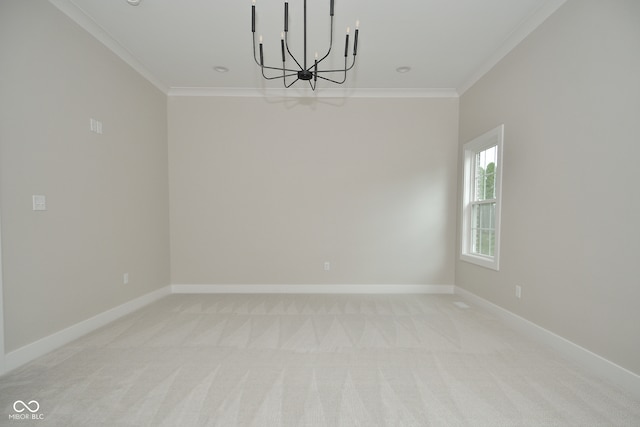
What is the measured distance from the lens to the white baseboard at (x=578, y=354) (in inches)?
69.4

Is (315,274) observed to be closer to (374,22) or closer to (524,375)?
(524,375)

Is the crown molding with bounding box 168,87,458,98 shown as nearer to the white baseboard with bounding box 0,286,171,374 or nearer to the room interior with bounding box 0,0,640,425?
the room interior with bounding box 0,0,640,425

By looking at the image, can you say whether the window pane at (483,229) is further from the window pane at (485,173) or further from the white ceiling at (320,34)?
the white ceiling at (320,34)

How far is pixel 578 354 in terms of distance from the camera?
6.89 feet

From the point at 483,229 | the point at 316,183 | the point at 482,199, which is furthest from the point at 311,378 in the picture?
the point at 482,199

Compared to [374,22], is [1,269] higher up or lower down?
lower down

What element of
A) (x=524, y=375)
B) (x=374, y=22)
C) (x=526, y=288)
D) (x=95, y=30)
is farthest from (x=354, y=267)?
(x=95, y=30)

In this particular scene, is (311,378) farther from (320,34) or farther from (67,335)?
(320,34)

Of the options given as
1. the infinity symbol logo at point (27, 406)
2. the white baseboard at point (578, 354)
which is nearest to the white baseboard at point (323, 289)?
the white baseboard at point (578, 354)

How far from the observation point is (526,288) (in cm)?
263

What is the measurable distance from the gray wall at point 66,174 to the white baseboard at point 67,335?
0.19 ft

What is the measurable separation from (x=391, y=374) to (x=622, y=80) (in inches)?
102

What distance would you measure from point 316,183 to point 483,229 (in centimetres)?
238

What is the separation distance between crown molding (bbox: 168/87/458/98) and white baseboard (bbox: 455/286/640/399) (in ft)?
9.94
